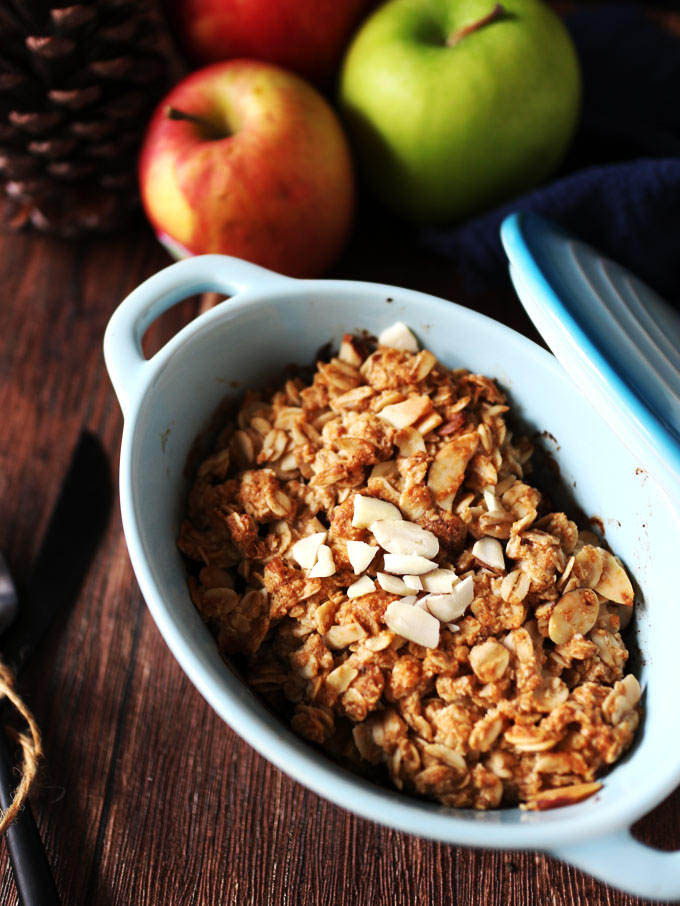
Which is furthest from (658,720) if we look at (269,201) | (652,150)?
(652,150)

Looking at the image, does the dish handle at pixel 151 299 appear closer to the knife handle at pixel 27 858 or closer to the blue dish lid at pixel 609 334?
the blue dish lid at pixel 609 334

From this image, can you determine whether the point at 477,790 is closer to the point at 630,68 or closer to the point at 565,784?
the point at 565,784

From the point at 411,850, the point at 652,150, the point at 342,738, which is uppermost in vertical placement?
the point at 652,150

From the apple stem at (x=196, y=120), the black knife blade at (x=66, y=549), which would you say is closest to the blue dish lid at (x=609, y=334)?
the apple stem at (x=196, y=120)

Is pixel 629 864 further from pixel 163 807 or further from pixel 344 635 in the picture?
pixel 163 807

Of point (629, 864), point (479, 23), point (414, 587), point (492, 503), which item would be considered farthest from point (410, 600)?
point (479, 23)

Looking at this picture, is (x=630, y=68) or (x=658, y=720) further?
(x=630, y=68)

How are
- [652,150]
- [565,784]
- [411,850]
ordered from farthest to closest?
[652,150] < [411,850] < [565,784]
